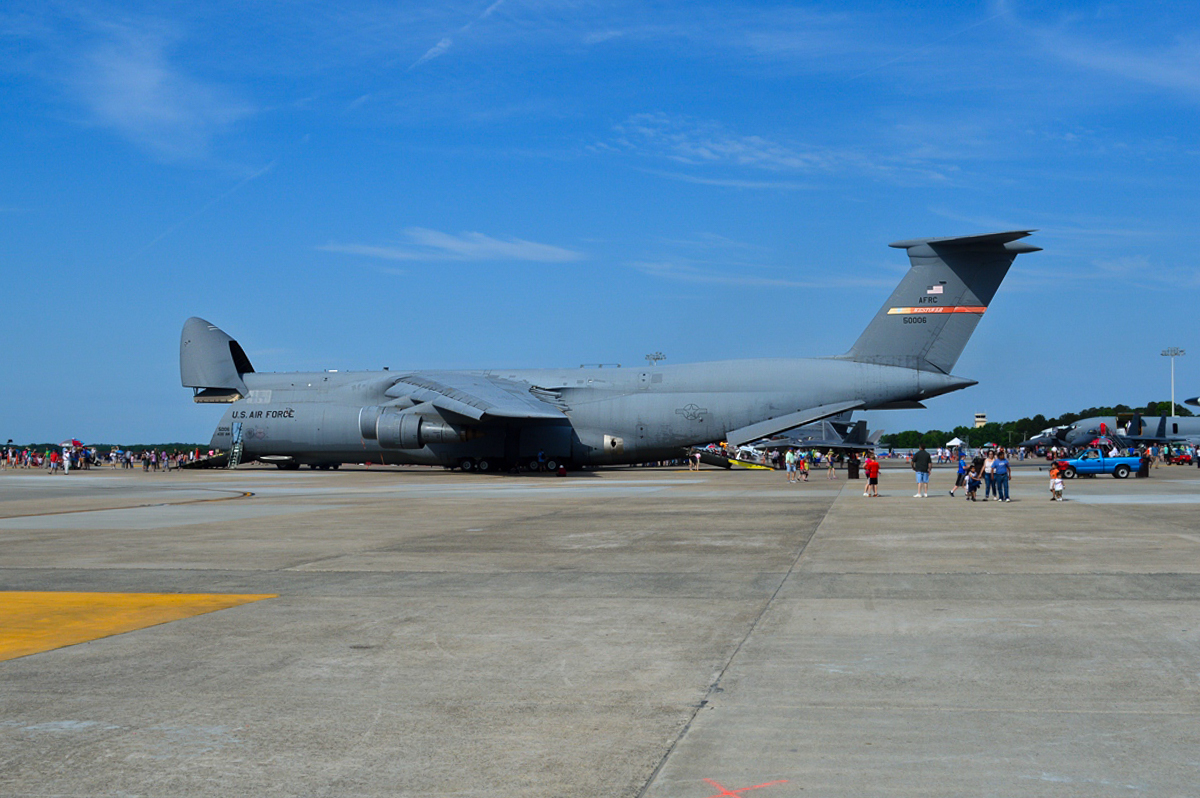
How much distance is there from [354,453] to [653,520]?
28098 millimetres

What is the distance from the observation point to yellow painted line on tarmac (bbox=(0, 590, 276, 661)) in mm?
6918

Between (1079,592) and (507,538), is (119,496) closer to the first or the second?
(507,538)

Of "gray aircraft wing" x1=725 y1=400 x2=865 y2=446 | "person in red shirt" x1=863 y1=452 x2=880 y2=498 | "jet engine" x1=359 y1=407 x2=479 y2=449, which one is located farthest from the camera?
"jet engine" x1=359 y1=407 x2=479 y2=449

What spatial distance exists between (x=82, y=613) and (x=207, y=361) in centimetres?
4096

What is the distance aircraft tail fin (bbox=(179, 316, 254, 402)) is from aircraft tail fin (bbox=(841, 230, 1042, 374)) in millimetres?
28481

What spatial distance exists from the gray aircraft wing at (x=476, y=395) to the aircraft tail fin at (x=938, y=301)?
12447 millimetres

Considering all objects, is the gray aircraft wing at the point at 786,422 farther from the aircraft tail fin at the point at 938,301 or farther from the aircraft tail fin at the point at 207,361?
the aircraft tail fin at the point at 207,361

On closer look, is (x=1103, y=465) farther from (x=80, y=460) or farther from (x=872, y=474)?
(x=80, y=460)

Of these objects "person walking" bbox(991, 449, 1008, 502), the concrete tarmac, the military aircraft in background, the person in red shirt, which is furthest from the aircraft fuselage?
the military aircraft in background

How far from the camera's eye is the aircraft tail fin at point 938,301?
3553 cm

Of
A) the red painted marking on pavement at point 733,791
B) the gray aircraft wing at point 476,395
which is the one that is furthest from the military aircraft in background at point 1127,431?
the red painted marking on pavement at point 733,791

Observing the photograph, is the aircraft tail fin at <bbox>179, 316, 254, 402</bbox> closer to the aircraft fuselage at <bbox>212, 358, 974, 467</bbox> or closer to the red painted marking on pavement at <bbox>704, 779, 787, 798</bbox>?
the aircraft fuselage at <bbox>212, 358, 974, 467</bbox>

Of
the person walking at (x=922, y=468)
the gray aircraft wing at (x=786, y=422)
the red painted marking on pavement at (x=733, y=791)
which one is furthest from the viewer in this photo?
the gray aircraft wing at (x=786, y=422)

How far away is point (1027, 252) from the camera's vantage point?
114 feet
